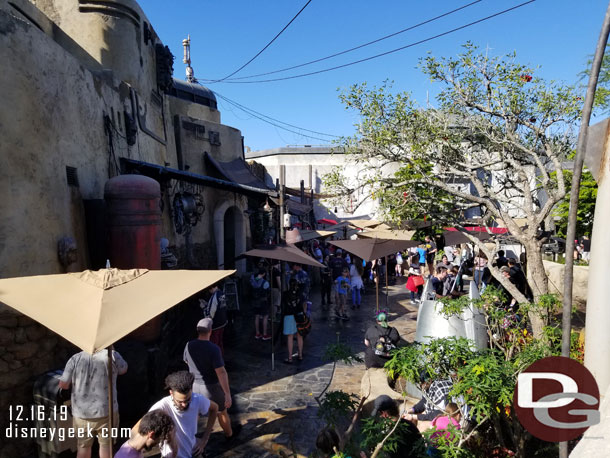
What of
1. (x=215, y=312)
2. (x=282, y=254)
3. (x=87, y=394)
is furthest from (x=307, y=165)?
(x=87, y=394)

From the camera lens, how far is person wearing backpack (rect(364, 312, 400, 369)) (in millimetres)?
6301

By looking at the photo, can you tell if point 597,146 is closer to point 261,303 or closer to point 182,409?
point 182,409

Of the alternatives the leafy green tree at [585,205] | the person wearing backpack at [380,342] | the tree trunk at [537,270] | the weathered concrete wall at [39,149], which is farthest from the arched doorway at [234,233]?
the leafy green tree at [585,205]

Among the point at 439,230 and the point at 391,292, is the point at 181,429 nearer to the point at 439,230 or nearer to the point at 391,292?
the point at 439,230

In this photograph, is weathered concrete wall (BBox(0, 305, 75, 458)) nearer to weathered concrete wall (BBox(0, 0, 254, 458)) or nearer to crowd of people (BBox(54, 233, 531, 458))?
weathered concrete wall (BBox(0, 0, 254, 458))

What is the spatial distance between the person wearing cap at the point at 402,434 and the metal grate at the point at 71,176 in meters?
5.44

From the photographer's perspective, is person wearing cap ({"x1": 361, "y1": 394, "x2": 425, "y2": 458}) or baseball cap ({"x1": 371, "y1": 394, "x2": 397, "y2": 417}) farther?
baseball cap ({"x1": 371, "y1": 394, "x2": 397, "y2": 417})

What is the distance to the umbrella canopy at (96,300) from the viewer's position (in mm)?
2596

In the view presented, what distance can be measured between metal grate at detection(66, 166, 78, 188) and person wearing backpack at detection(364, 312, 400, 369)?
17.3ft

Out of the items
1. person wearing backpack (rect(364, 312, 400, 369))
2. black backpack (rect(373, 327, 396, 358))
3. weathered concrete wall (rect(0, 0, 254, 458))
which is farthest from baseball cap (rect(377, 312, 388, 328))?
weathered concrete wall (rect(0, 0, 254, 458))

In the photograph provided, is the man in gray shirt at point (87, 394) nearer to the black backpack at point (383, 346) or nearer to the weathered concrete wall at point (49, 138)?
the weathered concrete wall at point (49, 138)

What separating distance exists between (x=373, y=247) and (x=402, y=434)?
6.76 m

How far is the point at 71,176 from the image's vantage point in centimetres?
613

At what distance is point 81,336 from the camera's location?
2.54 meters
